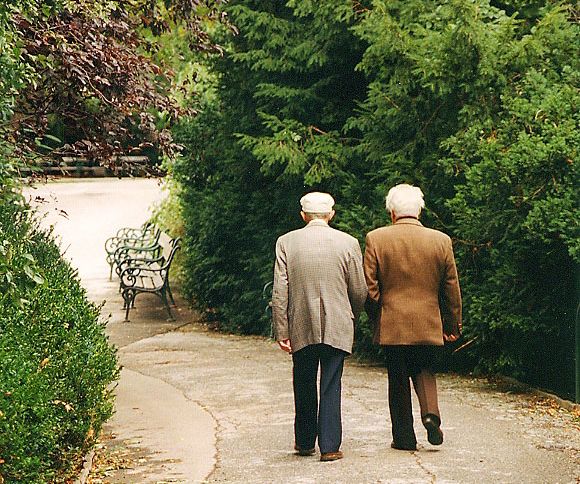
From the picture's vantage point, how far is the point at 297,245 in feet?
25.6

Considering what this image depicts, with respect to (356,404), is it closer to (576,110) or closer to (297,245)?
(297,245)

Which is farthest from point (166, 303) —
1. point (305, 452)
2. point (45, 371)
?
point (45, 371)

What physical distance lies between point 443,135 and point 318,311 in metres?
4.86

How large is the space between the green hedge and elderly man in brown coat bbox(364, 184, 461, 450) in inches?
76.2

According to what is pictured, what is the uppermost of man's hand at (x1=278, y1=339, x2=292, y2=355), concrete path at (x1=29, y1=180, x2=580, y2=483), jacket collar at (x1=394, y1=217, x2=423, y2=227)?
jacket collar at (x1=394, y1=217, x2=423, y2=227)

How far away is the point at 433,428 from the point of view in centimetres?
780

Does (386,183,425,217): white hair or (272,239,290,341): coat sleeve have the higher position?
(386,183,425,217): white hair

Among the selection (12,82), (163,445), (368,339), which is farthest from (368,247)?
(368,339)

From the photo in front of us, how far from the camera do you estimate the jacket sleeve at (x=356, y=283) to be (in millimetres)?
7824

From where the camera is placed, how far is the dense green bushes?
10.5 m

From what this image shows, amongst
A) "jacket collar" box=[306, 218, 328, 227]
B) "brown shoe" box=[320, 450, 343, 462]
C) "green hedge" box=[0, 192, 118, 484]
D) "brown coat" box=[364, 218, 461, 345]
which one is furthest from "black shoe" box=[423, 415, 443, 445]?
"green hedge" box=[0, 192, 118, 484]

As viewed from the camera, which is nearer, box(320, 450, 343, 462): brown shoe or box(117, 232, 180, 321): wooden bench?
box(320, 450, 343, 462): brown shoe

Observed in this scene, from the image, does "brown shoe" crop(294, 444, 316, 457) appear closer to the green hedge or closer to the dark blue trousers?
the dark blue trousers

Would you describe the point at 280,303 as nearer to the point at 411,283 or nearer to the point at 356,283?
the point at 356,283
